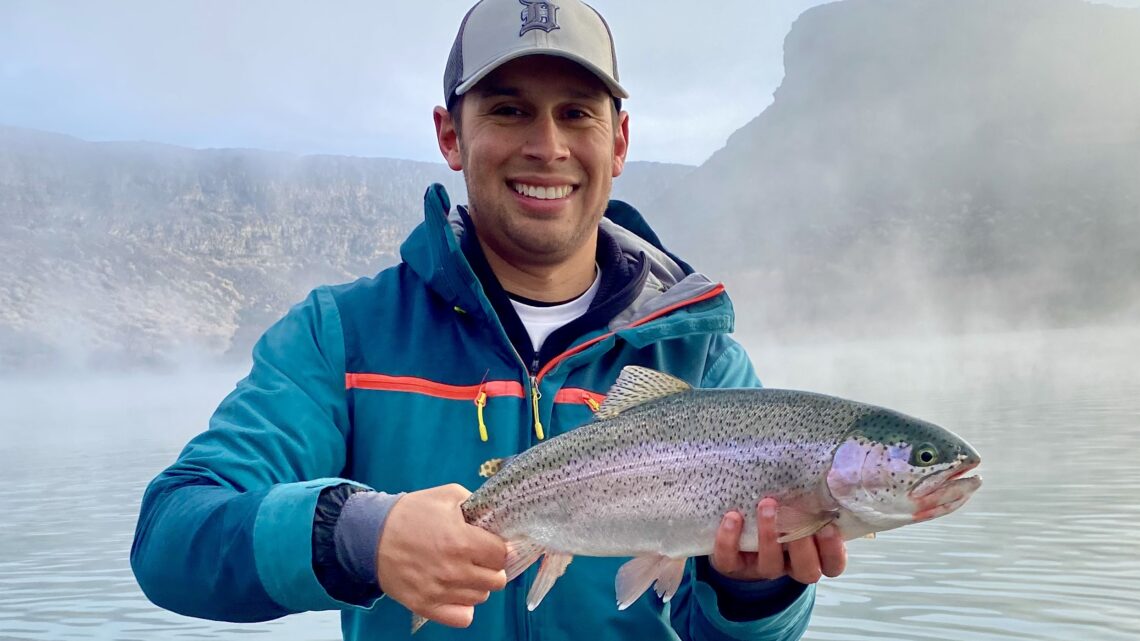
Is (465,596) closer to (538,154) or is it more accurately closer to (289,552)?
(289,552)

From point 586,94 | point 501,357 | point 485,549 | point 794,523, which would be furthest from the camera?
point 586,94

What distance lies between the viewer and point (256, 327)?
139625mm

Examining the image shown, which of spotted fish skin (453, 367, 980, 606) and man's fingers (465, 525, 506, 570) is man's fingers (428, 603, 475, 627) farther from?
spotted fish skin (453, 367, 980, 606)

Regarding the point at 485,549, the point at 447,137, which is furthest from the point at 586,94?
the point at 485,549

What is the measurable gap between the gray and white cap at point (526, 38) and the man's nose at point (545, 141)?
27 cm

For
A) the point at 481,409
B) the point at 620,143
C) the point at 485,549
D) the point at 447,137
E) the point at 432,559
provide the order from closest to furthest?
the point at 432,559 → the point at 485,549 → the point at 481,409 → the point at 447,137 → the point at 620,143

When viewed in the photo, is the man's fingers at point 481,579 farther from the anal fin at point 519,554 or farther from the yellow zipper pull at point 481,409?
the yellow zipper pull at point 481,409

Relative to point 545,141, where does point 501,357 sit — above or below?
below

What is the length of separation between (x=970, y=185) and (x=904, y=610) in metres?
134

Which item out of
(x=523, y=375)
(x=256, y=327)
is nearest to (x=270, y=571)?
(x=523, y=375)

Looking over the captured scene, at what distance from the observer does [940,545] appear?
52.3 ft

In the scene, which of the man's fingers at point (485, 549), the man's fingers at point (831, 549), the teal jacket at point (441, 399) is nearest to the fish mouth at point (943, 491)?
the man's fingers at point (831, 549)

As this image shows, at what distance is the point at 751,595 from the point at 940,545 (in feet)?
46.0

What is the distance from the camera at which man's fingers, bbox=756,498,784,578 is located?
307 centimetres
